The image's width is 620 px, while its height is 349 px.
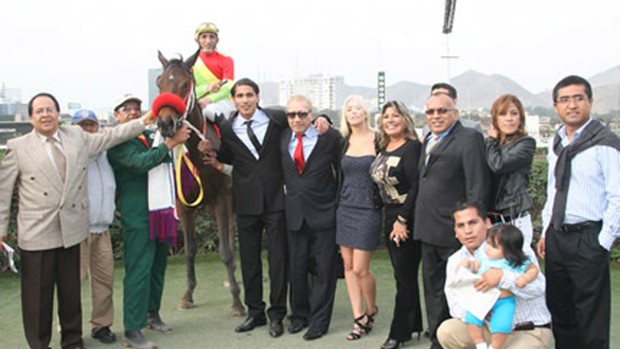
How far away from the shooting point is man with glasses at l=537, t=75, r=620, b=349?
3131mm

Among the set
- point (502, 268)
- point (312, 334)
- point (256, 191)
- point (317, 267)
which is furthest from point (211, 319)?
point (502, 268)

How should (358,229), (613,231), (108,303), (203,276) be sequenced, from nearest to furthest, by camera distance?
(613,231) < (358,229) < (108,303) < (203,276)

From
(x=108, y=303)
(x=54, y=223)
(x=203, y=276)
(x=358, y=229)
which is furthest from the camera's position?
(x=203, y=276)

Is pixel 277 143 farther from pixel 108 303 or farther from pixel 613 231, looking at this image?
pixel 613 231

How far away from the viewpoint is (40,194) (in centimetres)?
373

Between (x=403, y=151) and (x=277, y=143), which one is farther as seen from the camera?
(x=277, y=143)

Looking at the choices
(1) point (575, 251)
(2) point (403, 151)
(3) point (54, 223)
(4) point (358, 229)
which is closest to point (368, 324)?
(4) point (358, 229)

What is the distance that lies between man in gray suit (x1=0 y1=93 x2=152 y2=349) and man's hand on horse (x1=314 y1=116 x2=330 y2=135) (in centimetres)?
144

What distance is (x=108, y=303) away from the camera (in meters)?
4.41

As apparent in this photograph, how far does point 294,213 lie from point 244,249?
56 centimetres

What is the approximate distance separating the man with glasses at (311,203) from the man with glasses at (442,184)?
33.1 inches

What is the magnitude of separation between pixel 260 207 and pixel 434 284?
147 cm

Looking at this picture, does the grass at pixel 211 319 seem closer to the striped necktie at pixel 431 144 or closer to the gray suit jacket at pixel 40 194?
the gray suit jacket at pixel 40 194

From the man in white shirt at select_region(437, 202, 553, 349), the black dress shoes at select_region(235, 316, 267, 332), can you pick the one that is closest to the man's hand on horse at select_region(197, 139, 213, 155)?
the black dress shoes at select_region(235, 316, 267, 332)
